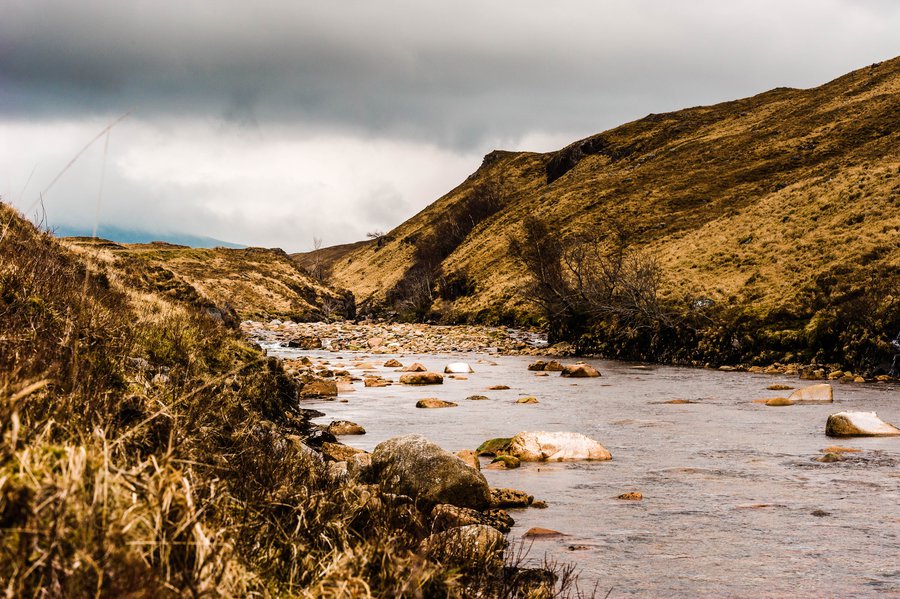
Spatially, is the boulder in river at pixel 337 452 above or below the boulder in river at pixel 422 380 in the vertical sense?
above

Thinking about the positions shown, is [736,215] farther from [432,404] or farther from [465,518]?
[465,518]

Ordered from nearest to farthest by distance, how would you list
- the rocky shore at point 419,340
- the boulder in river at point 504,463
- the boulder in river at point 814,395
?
the boulder in river at point 504,463, the boulder in river at point 814,395, the rocky shore at point 419,340

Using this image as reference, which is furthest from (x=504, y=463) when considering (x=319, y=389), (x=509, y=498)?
(x=319, y=389)

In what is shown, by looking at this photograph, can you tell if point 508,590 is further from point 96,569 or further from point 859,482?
point 859,482

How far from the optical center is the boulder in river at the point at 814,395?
Answer: 17.2m

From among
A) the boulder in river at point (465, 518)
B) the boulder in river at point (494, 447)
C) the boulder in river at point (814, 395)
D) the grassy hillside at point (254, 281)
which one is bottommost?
the boulder in river at point (494, 447)

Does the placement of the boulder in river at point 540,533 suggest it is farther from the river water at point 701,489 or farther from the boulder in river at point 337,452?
the boulder in river at point 337,452

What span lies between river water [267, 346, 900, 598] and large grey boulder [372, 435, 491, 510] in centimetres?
70

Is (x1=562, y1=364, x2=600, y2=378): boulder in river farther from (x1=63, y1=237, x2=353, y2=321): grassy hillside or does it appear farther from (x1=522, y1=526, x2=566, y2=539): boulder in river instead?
(x1=63, y1=237, x2=353, y2=321): grassy hillside

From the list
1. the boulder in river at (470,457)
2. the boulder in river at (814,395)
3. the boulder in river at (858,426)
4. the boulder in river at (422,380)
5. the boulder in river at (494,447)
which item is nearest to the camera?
the boulder in river at (470,457)

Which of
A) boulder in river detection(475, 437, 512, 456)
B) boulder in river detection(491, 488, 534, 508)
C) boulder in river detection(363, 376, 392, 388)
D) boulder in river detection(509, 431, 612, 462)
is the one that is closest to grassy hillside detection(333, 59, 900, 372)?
boulder in river detection(363, 376, 392, 388)

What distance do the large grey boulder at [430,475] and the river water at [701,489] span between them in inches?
27.5

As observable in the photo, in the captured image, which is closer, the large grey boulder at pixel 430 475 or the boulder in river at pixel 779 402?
the large grey boulder at pixel 430 475

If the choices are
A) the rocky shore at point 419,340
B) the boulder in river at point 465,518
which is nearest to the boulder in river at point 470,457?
the boulder in river at point 465,518
